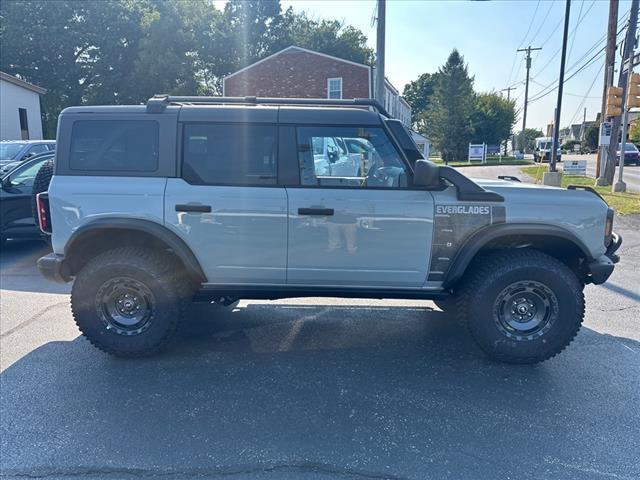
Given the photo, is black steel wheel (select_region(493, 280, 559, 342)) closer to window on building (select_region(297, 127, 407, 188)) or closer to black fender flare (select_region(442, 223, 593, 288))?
black fender flare (select_region(442, 223, 593, 288))

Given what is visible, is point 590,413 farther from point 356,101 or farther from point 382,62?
point 382,62

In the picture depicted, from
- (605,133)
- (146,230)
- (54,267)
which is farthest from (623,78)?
(54,267)

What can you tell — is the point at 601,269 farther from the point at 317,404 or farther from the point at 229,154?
the point at 229,154

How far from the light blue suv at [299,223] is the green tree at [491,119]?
166 feet

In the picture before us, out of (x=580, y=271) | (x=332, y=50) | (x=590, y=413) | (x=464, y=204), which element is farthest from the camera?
(x=332, y=50)

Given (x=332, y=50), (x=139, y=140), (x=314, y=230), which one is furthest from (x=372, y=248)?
(x=332, y=50)

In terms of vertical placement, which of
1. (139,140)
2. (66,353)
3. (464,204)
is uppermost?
(139,140)

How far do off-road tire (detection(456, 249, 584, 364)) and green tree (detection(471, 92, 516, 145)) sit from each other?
166 ft

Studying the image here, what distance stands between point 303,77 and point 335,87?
2.14m

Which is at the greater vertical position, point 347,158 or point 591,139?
point 591,139

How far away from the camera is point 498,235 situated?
3.56m

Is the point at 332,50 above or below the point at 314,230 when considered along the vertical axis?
above

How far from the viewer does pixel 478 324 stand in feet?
11.9

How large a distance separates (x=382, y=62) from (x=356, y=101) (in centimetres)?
878
